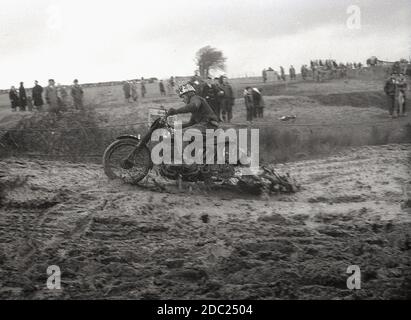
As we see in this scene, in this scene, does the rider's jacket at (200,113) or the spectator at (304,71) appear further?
the spectator at (304,71)

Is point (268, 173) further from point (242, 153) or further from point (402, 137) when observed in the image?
point (402, 137)

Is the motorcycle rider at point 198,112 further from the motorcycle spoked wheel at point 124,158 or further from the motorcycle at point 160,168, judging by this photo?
the motorcycle spoked wheel at point 124,158

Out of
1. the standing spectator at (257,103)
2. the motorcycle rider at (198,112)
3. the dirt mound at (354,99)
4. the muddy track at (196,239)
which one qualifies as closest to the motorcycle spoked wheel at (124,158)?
the muddy track at (196,239)

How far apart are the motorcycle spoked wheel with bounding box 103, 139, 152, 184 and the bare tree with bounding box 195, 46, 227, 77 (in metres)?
21.1

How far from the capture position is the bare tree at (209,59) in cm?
3012

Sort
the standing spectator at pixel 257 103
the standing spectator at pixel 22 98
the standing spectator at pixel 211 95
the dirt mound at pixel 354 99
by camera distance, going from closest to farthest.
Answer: the standing spectator at pixel 211 95 → the standing spectator at pixel 257 103 → the standing spectator at pixel 22 98 → the dirt mound at pixel 354 99

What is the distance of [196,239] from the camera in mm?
6852

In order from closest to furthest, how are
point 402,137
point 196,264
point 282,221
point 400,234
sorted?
point 196,264 < point 400,234 < point 282,221 < point 402,137

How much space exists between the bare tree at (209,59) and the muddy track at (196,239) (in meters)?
20.7

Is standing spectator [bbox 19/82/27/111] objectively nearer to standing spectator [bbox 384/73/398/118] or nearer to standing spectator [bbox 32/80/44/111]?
standing spectator [bbox 32/80/44/111]

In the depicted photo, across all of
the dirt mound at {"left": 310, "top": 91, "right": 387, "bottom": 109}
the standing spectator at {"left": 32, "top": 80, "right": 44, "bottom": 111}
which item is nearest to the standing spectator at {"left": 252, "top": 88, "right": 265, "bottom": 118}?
the dirt mound at {"left": 310, "top": 91, "right": 387, "bottom": 109}
